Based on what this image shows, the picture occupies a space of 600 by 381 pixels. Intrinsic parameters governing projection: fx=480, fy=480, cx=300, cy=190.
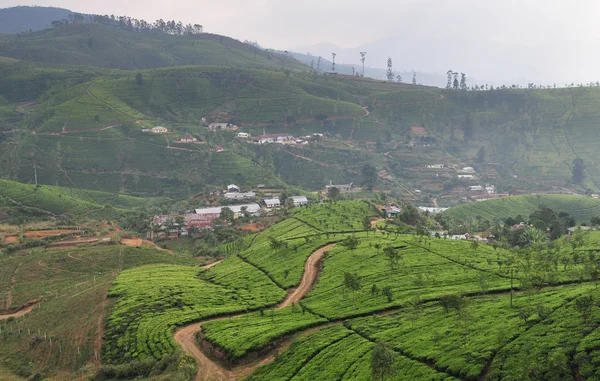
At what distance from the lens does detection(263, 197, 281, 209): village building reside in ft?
383

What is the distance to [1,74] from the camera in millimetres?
188625

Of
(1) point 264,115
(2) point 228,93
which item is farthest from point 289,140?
(2) point 228,93

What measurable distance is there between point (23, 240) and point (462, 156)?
159 meters

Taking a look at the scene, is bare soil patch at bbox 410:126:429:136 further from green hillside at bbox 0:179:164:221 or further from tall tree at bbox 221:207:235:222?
green hillside at bbox 0:179:164:221

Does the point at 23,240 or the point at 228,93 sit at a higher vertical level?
the point at 228,93

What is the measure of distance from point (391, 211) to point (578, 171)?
103m

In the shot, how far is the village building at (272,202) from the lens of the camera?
11678 centimetres

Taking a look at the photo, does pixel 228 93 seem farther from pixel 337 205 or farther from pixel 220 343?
pixel 220 343

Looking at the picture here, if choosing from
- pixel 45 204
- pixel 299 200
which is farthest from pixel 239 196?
pixel 45 204

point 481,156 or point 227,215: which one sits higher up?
point 481,156

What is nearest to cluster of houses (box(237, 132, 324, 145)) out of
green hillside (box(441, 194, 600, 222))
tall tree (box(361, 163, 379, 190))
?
tall tree (box(361, 163, 379, 190))

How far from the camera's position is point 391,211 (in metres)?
96.3

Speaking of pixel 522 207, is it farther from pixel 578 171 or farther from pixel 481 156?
pixel 481 156

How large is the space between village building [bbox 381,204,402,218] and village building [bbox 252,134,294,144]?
7976 centimetres
